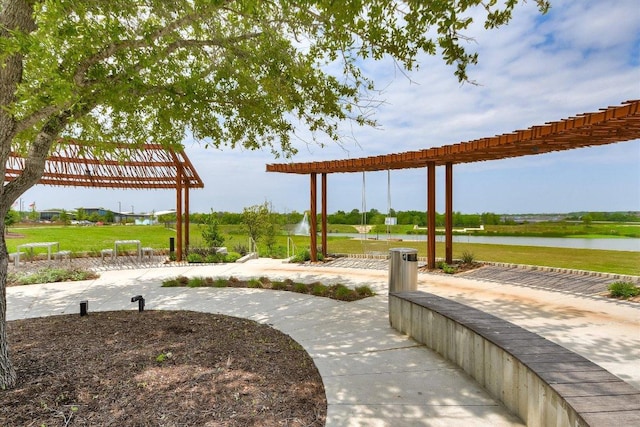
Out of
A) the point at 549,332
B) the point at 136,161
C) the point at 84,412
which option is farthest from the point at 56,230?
the point at 549,332

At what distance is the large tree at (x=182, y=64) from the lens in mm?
3129

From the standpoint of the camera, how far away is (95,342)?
4074 mm

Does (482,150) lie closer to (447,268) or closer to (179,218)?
(447,268)

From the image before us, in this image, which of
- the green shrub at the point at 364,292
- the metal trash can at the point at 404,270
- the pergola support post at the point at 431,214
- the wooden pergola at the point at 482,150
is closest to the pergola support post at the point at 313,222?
the wooden pergola at the point at 482,150

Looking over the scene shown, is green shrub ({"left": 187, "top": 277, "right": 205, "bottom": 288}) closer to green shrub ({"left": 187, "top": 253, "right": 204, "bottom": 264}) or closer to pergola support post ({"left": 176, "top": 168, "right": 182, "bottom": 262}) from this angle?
green shrub ({"left": 187, "top": 253, "right": 204, "bottom": 264})

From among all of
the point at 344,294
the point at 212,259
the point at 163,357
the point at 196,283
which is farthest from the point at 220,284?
the point at 212,259

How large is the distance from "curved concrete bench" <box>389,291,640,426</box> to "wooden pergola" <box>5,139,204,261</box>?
32.5ft

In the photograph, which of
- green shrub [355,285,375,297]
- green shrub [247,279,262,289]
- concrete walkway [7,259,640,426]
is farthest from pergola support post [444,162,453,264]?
green shrub [247,279,262,289]

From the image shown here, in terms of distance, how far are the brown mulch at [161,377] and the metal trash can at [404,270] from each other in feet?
6.70

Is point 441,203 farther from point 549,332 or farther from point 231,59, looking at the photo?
point 231,59

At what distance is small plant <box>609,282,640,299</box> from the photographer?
5.93 meters

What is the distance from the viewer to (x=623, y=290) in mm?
5977

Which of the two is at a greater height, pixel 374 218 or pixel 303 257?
pixel 374 218

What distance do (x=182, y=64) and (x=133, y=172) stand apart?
7767 mm
